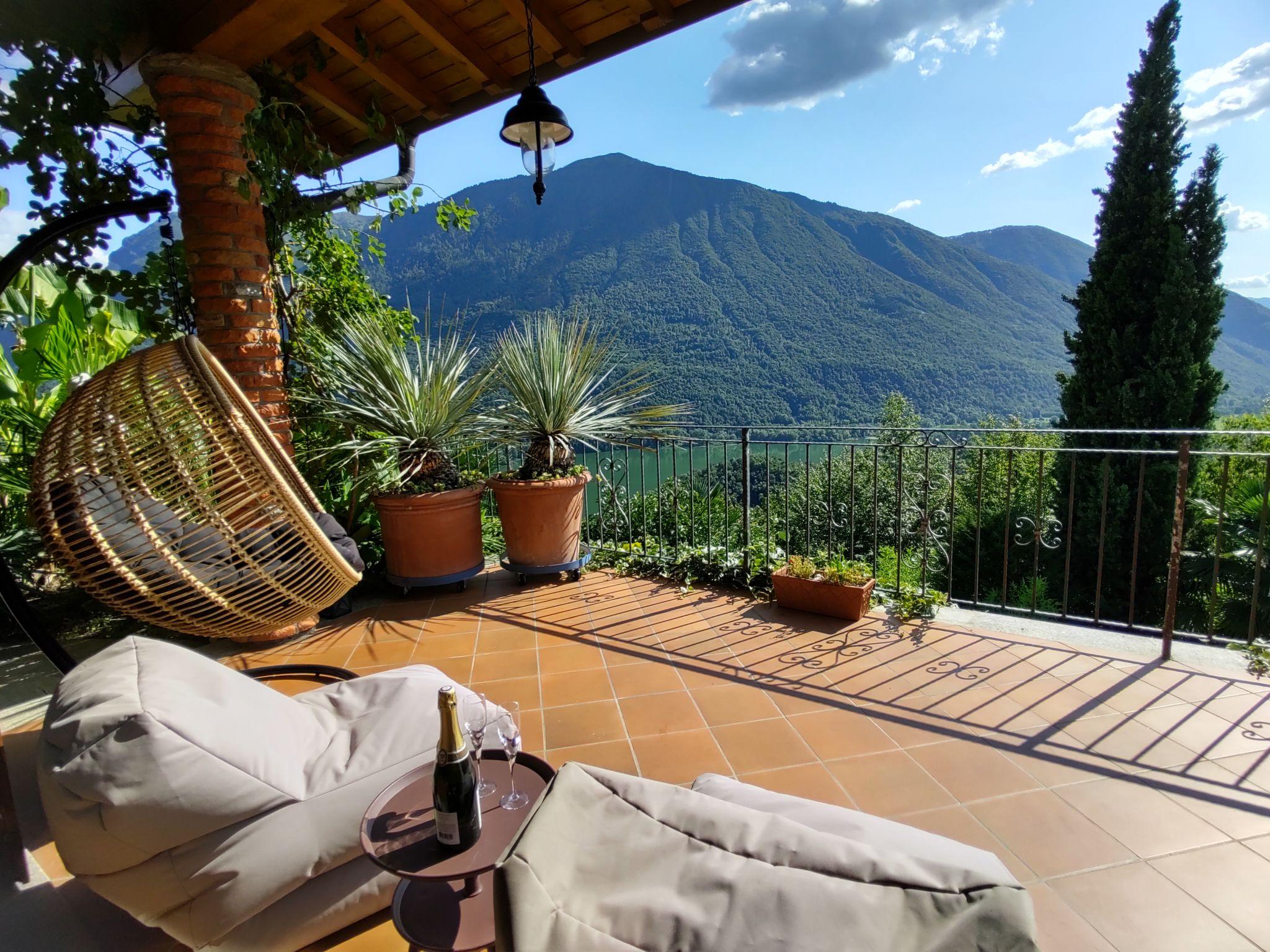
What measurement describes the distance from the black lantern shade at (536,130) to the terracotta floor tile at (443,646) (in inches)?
81.6

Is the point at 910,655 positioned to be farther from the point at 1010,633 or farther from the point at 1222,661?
the point at 1222,661

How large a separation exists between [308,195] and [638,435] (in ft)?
7.42

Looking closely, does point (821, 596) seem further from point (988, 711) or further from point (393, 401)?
point (393, 401)

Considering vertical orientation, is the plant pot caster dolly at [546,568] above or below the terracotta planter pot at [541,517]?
below

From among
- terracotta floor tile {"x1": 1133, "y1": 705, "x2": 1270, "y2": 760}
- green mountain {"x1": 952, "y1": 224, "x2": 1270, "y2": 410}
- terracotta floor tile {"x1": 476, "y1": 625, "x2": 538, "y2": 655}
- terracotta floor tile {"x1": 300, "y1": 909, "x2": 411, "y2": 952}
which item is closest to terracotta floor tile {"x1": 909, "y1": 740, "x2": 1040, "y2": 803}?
terracotta floor tile {"x1": 1133, "y1": 705, "x2": 1270, "y2": 760}

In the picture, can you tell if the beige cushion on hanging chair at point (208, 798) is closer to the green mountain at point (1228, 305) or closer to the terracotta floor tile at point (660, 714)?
the terracotta floor tile at point (660, 714)

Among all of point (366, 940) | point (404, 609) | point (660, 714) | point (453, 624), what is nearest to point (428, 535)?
point (404, 609)

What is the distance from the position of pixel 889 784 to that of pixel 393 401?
9.90ft

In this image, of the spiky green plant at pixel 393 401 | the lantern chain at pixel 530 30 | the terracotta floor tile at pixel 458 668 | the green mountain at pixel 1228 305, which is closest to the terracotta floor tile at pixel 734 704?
the terracotta floor tile at pixel 458 668

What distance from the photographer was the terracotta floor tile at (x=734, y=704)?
2248 mm

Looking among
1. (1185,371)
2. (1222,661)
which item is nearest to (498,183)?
(1185,371)

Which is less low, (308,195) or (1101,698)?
(308,195)

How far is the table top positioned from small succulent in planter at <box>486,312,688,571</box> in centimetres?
241

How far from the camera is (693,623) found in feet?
10.4
